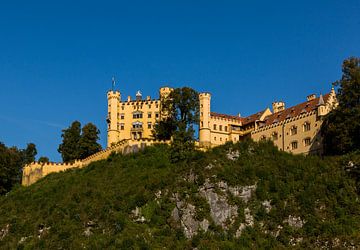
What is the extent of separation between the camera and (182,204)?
69000mm

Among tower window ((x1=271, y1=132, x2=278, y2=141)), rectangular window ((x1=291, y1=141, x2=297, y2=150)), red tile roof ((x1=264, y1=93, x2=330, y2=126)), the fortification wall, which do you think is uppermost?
red tile roof ((x1=264, y1=93, x2=330, y2=126))

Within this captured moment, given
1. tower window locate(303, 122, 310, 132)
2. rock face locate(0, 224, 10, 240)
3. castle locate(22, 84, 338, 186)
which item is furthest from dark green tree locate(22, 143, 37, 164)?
tower window locate(303, 122, 310, 132)

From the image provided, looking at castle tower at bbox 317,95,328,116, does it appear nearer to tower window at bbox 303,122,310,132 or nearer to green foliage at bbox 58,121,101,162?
tower window at bbox 303,122,310,132

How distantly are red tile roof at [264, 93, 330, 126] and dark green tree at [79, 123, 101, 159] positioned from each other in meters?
26.6

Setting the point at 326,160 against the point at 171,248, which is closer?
the point at 171,248

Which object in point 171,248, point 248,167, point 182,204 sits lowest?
point 171,248

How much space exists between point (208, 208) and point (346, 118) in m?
20.5

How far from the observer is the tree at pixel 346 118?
7519 centimetres

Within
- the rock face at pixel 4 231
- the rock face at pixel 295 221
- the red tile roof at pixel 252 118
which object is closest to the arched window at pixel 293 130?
A: the red tile roof at pixel 252 118

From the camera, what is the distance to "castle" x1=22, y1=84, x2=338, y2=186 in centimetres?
8619

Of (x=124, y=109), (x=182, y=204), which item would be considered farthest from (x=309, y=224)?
(x=124, y=109)

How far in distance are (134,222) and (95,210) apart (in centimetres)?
533

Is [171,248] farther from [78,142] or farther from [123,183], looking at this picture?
[78,142]

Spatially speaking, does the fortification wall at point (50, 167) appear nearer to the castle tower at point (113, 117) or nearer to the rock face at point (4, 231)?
the castle tower at point (113, 117)
